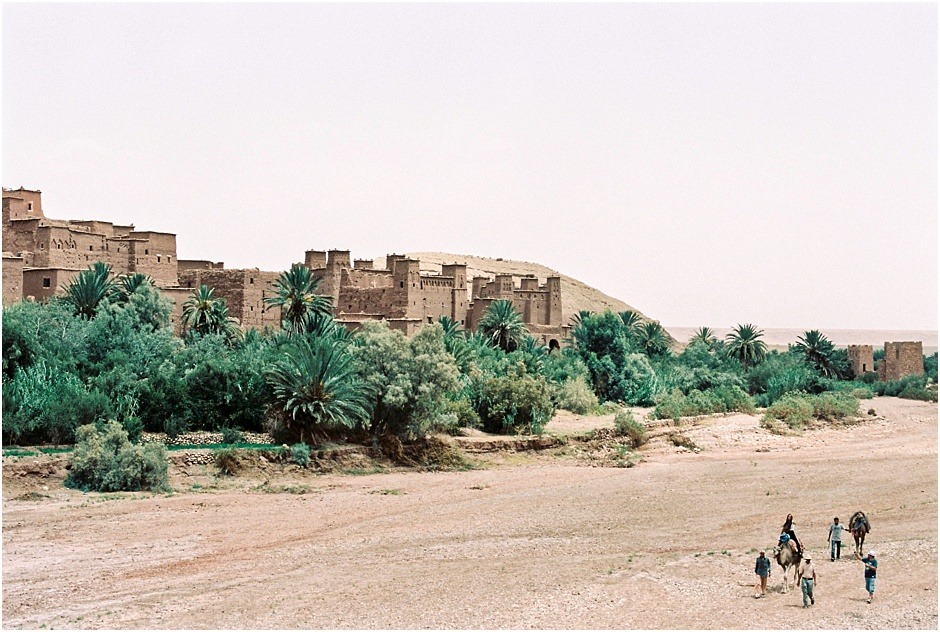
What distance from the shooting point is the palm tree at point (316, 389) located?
1173 inches

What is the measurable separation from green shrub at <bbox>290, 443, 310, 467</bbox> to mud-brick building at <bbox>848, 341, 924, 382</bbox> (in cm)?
3979

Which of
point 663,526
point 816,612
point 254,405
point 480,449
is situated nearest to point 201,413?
point 254,405

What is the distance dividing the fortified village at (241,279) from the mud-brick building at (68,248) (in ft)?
0.13

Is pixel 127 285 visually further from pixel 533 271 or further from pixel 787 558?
pixel 533 271

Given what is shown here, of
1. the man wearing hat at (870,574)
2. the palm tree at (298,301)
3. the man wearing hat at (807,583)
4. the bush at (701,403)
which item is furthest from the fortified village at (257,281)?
the man wearing hat at (870,574)

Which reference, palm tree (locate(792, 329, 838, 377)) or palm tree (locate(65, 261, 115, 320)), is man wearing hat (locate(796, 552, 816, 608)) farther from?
palm tree (locate(792, 329, 838, 377))

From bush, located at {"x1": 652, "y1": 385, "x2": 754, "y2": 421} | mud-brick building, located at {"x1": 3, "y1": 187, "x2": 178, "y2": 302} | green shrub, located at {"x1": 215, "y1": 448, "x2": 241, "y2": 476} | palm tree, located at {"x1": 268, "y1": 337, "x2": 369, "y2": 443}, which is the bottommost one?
green shrub, located at {"x1": 215, "y1": 448, "x2": 241, "y2": 476}

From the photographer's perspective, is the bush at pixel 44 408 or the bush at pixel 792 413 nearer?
the bush at pixel 44 408

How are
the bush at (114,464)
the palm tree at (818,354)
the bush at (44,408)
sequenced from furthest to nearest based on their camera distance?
the palm tree at (818,354) < the bush at (44,408) < the bush at (114,464)

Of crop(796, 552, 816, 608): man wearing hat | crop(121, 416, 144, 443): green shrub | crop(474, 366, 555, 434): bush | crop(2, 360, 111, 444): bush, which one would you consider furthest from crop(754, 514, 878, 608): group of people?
crop(474, 366, 555, 434): bush

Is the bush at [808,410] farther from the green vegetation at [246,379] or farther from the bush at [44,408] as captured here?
Result: the bush at [44,408]

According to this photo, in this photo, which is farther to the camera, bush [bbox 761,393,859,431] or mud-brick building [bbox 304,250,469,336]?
mud-brick building [bbox 304,250,469,336]

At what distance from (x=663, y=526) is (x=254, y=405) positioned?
44.0 ft

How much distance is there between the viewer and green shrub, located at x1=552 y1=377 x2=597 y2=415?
43.3 meters
